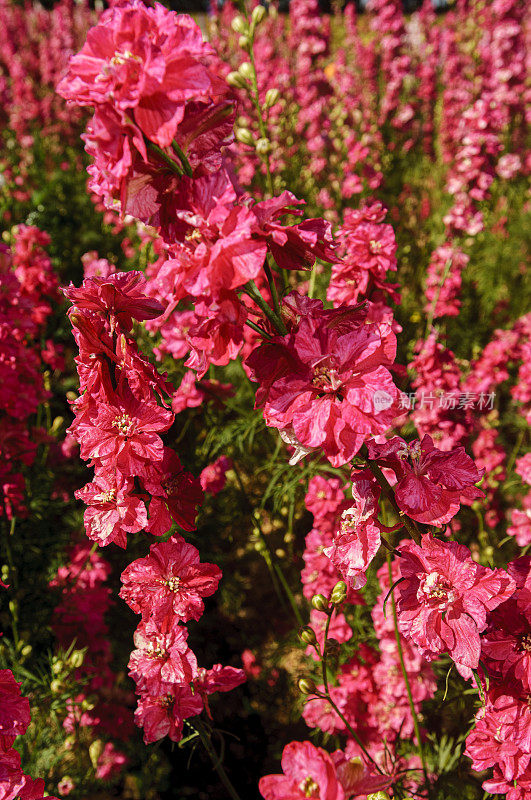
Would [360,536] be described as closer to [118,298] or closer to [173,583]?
[173,583]

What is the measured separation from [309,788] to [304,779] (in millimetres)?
16

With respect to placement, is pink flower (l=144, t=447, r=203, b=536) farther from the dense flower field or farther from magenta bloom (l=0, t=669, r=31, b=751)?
magenta bloom (l=0, t=669, r=31, b=751)

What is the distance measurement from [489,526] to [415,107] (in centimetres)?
520

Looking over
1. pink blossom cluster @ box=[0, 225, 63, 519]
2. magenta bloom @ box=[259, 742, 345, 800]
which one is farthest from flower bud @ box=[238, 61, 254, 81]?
magenta bloom @ box=[259, 742, 345, 800]

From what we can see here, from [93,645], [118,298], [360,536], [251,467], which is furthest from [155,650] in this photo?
[251,467]

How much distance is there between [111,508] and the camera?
1.17 metres

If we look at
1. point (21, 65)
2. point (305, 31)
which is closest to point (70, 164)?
point (305, 31)

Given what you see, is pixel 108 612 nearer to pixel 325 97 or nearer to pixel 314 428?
pixel 314 428

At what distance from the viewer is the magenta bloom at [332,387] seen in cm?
Answer: 85

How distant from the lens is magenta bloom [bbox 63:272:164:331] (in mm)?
986

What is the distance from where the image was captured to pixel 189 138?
0.85 m

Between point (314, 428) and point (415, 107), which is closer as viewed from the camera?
point (314, 428)

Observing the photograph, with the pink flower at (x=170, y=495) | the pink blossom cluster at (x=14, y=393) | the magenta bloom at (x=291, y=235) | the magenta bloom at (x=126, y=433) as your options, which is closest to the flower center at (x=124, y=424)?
→ the magenta bloom at (x=126, y=433)

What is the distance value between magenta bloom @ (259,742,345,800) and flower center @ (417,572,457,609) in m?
0.31
